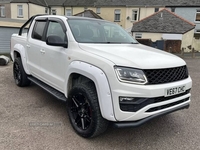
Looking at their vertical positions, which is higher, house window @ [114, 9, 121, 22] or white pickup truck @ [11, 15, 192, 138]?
house window @ [114, 9, 121, 22]

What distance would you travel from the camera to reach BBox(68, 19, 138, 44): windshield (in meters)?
3.43

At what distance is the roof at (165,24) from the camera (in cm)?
2216

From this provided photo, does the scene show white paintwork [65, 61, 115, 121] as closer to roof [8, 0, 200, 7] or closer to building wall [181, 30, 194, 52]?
building wall [181, 30, 194, 52]

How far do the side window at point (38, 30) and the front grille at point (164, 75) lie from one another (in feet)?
9.05

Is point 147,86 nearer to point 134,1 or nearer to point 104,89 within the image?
point 104,89

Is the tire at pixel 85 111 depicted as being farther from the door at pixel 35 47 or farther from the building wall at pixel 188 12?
the building wall at pixel 188 12

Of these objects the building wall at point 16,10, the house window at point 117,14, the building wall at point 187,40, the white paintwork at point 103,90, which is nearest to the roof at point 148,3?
the house window at point 117,14

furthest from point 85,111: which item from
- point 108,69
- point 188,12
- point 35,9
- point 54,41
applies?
point 35,9

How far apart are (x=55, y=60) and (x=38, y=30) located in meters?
1.30

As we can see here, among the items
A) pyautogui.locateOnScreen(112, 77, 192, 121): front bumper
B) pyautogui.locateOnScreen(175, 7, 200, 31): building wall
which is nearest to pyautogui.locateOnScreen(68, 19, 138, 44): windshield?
pyautogui.locateOnScreen(112, 77, 192, 121): front bumper

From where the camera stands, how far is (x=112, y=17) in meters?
30.2

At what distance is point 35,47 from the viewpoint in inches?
167

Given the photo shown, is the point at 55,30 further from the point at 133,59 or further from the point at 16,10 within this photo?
the point at 16,10

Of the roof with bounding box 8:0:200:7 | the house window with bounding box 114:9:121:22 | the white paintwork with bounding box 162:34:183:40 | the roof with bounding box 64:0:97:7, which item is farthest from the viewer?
the roof with bounding box 64:0:97:7
